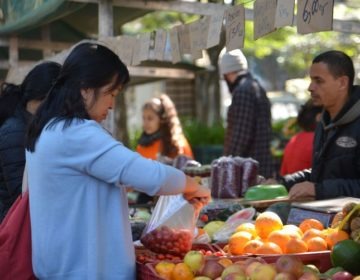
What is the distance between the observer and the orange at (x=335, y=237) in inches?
158

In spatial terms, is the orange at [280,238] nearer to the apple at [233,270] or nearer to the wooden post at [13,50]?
the apple at [233,270]

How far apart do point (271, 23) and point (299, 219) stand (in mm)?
1241

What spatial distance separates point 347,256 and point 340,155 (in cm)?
167

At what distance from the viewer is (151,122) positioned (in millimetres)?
8477

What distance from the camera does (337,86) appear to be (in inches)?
212

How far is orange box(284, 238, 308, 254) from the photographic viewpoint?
391cm

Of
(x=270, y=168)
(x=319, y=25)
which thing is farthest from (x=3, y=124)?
(x=270, y=168)

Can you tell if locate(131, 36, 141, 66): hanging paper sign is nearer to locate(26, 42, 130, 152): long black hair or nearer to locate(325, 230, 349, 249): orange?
locate(26, 42, 130, 152): long black hair

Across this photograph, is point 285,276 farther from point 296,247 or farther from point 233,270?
point 296,247

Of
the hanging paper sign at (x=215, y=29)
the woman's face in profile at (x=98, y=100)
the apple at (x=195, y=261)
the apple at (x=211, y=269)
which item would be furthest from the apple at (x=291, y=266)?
the hanging paper sign at (x=215, y=29)

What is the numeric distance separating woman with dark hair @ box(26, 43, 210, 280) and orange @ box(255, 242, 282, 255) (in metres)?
0.59

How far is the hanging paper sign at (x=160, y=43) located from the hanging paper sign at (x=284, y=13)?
164 cm

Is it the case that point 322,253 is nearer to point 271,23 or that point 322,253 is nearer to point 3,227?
point 271,23

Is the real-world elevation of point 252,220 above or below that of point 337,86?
below
